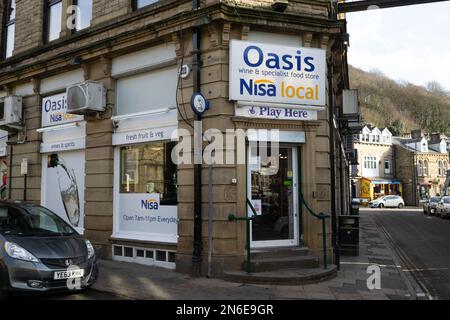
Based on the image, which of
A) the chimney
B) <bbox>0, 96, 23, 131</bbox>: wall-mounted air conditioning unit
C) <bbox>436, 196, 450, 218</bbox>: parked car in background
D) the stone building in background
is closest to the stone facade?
<bbox>0, 96, 23, 131</bbox>: wall-mounted air conditioning unit

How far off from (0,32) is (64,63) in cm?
631

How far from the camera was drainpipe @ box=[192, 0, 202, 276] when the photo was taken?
8.62m

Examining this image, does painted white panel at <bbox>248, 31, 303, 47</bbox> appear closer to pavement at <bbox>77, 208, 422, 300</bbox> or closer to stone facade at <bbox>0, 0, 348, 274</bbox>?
stone facade at <bbox>0, 0, 348, 274</bbox>

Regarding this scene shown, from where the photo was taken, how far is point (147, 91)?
10438mm

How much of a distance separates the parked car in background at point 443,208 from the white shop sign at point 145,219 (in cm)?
2658

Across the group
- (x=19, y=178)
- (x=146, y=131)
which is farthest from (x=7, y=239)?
(x=19, y=178)

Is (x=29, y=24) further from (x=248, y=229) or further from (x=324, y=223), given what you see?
(x=324, y=223)

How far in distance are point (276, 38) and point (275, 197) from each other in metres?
3.59

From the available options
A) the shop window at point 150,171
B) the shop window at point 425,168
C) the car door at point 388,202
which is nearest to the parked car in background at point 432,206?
the car door at point 388,202

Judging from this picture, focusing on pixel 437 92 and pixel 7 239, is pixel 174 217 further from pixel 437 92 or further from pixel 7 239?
pixel 437 92

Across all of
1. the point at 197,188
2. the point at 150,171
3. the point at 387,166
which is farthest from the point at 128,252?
the point at 387,166

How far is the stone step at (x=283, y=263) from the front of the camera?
8.40m

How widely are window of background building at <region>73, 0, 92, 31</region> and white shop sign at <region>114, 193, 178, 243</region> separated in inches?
216

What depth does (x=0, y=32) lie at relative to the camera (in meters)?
16.1
